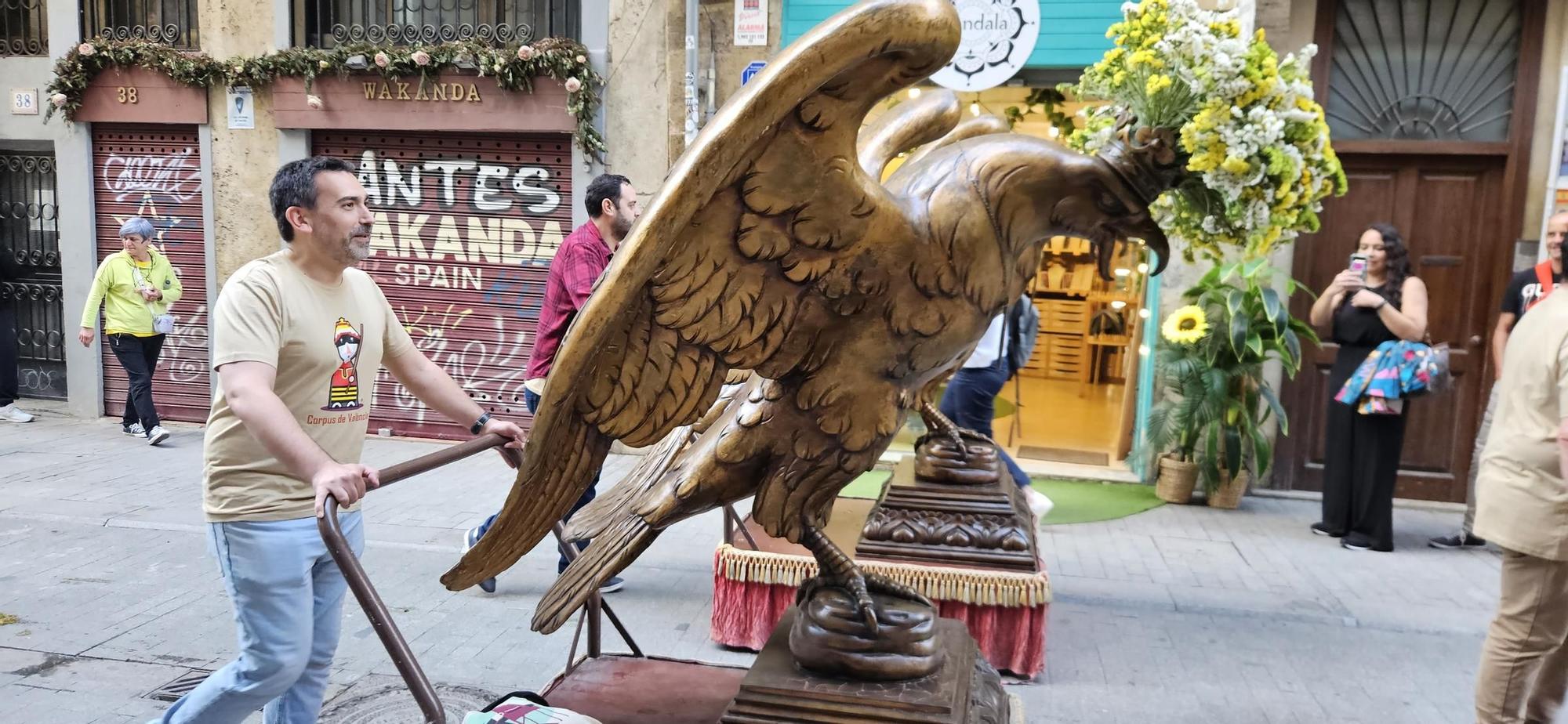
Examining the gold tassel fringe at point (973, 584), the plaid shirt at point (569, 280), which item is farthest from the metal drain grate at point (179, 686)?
the gold tassel fringe at point (973, 584)

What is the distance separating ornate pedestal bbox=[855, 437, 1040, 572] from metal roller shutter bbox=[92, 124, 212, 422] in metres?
6.66

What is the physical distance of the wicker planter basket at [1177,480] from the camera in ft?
19.9

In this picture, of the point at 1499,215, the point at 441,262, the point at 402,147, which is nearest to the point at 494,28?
the point at 402,147

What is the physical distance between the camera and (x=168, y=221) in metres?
7.96

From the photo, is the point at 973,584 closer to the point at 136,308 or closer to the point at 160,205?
the point at 136,308

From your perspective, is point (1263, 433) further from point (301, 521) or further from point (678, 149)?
point (301, 521)

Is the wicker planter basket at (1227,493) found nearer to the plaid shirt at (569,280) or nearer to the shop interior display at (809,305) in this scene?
the plaid shirt at (569,280)

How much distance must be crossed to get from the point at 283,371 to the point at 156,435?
5846 mm

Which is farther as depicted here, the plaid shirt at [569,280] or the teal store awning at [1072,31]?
the teal store awning at [1072,31]

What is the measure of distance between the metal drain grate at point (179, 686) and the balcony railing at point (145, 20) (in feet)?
20.2

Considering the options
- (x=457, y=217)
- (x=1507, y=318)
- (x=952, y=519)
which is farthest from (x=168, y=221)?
(x=1507, y=318)

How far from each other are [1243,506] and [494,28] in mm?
5946

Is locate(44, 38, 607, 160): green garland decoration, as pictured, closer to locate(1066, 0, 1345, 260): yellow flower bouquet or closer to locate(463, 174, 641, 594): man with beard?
locate(463, 174, 641, 594): man with beard

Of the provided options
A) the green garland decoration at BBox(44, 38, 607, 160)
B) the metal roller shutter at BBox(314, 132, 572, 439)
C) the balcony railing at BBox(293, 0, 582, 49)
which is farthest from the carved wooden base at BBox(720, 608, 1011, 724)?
the balcony railing at BBox(293, 0, 582, 49)
